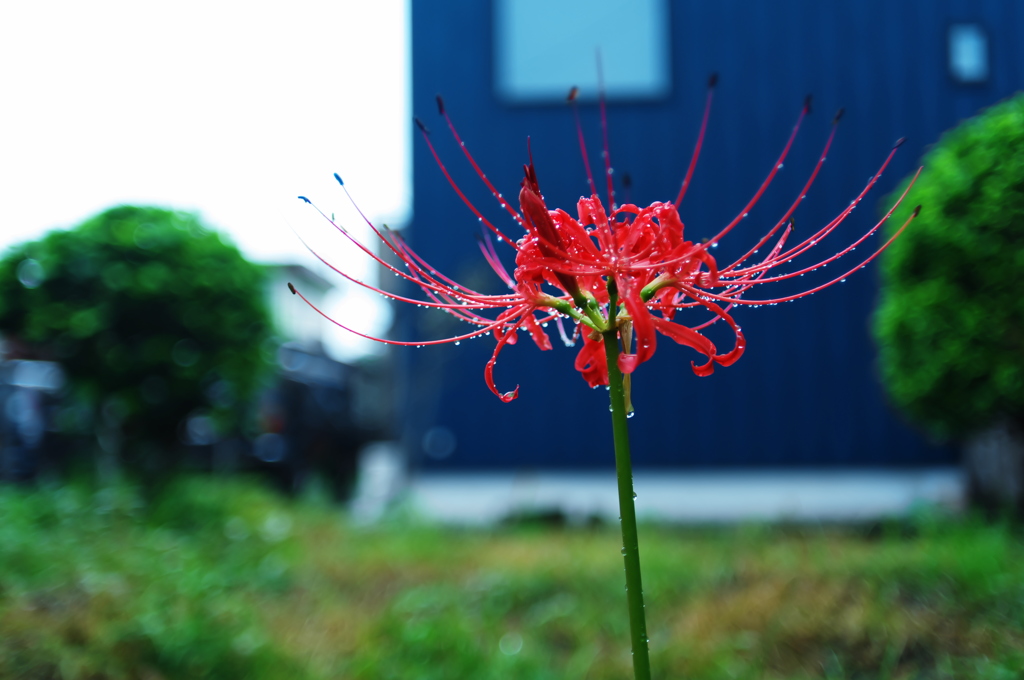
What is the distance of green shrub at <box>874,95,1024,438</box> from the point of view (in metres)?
3.29

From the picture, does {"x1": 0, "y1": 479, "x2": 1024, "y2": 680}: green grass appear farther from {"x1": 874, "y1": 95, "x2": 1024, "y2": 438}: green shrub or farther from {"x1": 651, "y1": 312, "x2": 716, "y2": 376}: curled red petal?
{"x1": 651, "y1": 312, "x2": 716, "y2": 376}: curled red petal

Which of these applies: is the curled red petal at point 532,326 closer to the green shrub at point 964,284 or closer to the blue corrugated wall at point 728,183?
the green shrub at point 964,284

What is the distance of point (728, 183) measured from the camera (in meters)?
7.07

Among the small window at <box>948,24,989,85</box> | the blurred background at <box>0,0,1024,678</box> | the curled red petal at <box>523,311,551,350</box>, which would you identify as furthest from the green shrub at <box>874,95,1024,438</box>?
the small window at <box>948,24,989,85</box>

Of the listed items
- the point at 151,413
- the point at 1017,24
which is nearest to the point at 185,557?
the point at 151,413

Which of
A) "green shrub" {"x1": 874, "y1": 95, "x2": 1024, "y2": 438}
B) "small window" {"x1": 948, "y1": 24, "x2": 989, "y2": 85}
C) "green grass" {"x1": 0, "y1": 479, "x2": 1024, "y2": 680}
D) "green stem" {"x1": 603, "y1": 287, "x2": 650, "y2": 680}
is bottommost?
"green grass" {"x1": 0, "y1": 479, "x2": 1024, "y2": 680}

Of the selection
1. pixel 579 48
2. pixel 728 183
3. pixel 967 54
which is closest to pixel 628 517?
pixel 728 183

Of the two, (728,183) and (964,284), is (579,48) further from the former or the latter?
(964,284)

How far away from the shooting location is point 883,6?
22.2 feet

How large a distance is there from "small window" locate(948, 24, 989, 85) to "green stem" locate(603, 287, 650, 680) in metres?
7.04

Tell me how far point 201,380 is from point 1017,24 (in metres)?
7.26

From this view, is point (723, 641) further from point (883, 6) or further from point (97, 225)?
point (883, 6)

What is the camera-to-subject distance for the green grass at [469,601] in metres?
2.95

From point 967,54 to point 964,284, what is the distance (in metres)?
4.17
